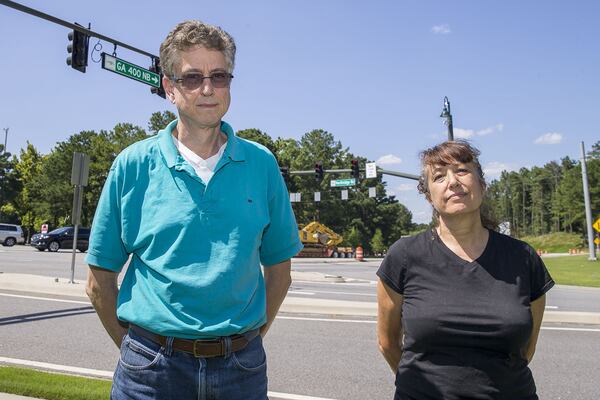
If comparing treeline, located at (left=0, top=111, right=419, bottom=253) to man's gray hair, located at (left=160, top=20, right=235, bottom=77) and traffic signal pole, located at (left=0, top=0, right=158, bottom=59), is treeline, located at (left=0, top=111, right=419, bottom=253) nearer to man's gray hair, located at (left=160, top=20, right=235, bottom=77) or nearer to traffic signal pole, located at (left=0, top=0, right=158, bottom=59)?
traffic signal pole, located at (left=0, top=0, right=158, bottom=59)

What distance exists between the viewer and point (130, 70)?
13.7m

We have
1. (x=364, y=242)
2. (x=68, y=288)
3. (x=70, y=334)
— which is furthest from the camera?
(x=364, y=242)

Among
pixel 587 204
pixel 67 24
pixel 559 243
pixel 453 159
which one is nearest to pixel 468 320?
pixel 453 159

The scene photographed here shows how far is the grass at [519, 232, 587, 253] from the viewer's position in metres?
96.1

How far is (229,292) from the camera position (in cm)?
202

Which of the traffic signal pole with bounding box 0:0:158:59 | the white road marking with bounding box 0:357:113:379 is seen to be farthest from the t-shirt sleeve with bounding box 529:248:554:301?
the traffic signal pole with bounding box 0:0:158:59

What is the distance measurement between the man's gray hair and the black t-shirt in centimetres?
130

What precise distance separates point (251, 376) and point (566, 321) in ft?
29.9

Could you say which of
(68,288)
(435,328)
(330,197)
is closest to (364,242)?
(330,197)

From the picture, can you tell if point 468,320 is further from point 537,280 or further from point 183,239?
point 183,239

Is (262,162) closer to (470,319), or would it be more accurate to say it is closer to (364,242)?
(470,319)

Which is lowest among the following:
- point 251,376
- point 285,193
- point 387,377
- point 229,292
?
point 387,377

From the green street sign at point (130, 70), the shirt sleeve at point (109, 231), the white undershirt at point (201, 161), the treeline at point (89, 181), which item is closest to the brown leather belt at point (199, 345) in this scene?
the shirt sleeve at point (109, 231)

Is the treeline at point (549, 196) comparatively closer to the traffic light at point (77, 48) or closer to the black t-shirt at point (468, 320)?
the traffic light at point (77, 48)
